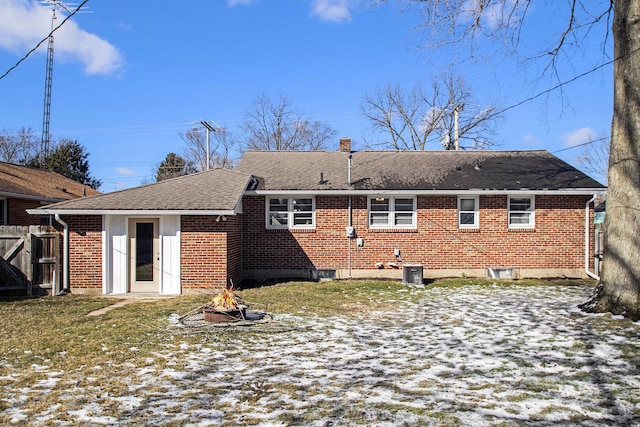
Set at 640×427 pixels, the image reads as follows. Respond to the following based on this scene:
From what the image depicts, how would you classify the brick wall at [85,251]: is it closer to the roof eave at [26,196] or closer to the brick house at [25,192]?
the brick house at [25,192]

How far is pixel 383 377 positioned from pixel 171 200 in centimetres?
892

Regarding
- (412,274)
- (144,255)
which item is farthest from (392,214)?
(144,255)

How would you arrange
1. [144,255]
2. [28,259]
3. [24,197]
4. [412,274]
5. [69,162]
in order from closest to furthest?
[28,259]
[144,255]
[412,274]
[24,197]
[69,162]

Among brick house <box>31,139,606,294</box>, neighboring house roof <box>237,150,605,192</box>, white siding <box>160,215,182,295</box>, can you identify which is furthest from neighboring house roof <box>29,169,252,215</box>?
neighboring house roof <box>237,150,605,192</box>

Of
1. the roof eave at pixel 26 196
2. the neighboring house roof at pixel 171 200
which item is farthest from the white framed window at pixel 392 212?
the roof eave at pixel 26 196

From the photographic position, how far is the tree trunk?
26.8 ft

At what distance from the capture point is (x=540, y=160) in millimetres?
17453

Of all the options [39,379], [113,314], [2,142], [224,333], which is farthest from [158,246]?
[2,142]

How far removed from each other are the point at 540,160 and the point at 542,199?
3.10m

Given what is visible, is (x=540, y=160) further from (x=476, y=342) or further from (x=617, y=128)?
(x=476, y=342)

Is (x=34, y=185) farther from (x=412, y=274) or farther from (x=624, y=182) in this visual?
(x=624, y=182)

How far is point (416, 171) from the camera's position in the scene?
16297mm

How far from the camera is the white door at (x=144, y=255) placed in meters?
12.4

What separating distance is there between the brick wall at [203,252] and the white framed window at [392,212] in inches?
206
